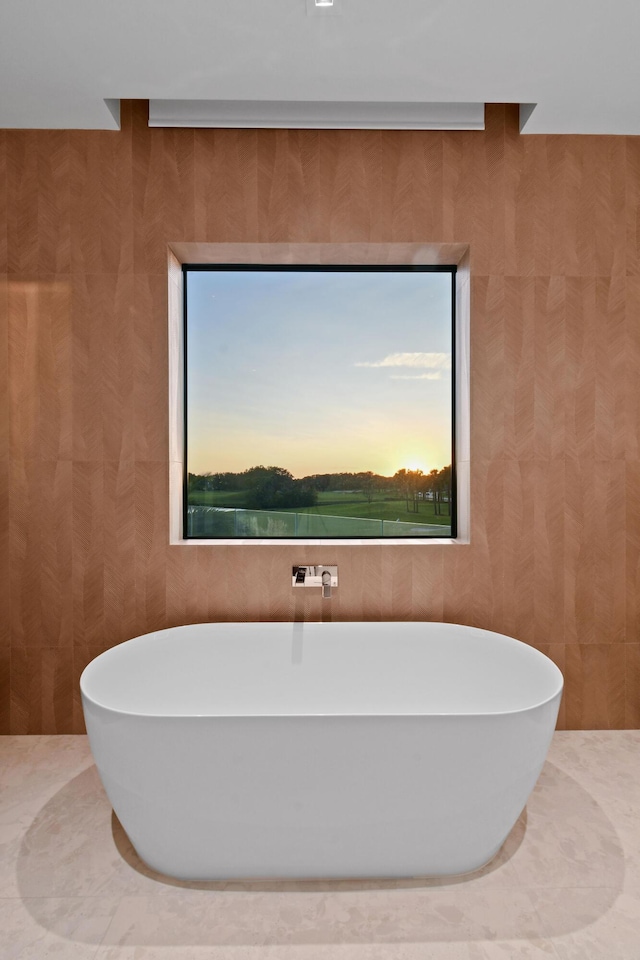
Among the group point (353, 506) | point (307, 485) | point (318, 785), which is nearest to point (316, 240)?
point (307, 485)

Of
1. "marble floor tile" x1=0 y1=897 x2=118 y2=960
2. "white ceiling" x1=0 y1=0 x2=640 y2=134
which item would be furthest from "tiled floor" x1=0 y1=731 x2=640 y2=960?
"white ceiling" x1=0 y1=0 x2=640 y2=134

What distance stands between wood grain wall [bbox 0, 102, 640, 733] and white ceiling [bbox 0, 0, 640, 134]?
24 cm

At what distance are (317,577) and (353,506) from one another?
52 centimetres

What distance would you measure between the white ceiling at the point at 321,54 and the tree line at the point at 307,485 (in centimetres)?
159

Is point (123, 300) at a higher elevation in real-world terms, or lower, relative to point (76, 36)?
lower

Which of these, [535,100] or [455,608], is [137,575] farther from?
[535,100]

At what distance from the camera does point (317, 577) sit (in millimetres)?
2326

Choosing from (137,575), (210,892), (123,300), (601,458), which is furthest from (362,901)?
(123,300)

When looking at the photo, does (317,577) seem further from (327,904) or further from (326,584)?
(327,904)

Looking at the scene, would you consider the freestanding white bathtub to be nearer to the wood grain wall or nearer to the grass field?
the wood grain wall

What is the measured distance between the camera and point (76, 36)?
1738 millimetres

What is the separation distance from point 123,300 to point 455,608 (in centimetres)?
202

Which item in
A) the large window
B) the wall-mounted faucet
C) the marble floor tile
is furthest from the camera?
the large window

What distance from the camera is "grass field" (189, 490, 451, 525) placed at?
269cm
